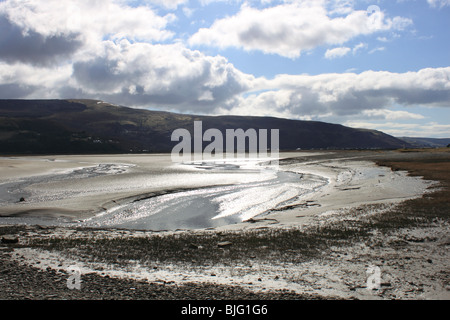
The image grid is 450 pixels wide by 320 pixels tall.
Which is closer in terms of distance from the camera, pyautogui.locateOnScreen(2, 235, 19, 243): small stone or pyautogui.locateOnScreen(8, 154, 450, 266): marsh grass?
pyautogui.locateOnScreen(8, 154, 450, 266): marsh grass

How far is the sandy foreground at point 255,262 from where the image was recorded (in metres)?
9.76

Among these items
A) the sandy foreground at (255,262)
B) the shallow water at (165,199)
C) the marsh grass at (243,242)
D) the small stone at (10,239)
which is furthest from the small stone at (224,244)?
the small stone at (10,239)

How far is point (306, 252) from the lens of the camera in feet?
44.2

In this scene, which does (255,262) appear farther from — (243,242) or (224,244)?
(243,242)

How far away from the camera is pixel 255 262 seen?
12.3 metres

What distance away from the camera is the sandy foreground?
32.0 ft

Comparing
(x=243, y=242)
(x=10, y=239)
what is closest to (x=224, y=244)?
(x=243, y=242)

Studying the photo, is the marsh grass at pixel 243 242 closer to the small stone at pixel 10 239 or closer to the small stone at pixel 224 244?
the small stone at pixel 224 244

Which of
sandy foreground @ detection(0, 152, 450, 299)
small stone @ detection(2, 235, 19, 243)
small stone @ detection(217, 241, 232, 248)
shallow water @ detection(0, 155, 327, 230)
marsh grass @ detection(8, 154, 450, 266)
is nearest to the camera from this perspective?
sandy foreground @ detection(0, 152, 450, 299)

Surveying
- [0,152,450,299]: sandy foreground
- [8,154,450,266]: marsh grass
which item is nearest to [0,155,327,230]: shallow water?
[0,152,450,299]: sandy foreground

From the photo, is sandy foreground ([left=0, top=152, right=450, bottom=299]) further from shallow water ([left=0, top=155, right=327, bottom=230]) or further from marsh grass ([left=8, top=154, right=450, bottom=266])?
shallow water ([left=0, top=155, right=327, bottom=230])

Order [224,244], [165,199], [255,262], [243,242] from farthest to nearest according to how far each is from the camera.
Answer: [165,199] < [243,242] < [224,244] < [255,262]

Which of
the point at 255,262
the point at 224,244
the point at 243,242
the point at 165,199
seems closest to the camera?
the point at 255,262
